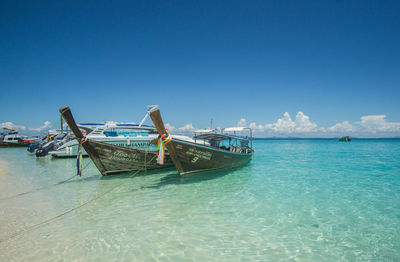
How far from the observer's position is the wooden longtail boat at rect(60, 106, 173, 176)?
1133 cm

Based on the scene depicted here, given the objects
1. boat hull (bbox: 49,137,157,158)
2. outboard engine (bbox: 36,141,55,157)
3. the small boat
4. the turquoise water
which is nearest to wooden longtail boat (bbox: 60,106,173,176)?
the turquoise water

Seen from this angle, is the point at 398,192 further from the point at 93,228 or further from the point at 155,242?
A: the point at 93,228

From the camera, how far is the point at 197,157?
11586 mm

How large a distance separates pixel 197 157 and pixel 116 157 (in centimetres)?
481

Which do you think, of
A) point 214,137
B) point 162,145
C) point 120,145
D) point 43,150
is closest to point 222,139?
point 214,137

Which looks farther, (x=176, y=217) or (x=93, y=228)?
(x=176, y=217)

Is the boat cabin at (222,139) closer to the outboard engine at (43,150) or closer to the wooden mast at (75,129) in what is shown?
the wooden mast at (75,129)

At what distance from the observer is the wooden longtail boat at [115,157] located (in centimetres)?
1133

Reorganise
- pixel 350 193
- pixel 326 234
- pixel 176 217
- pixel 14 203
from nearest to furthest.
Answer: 1. pixel 326 234
2. pixel 176 217
3. pixel 14 203
4. pixel 350 193

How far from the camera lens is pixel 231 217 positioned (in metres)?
6.31

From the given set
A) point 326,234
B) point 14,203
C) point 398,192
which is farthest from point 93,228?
point 398,192

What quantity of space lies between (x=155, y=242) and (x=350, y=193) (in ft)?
28.4

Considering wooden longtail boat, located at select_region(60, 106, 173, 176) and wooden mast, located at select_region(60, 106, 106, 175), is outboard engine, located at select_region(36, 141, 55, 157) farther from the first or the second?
wooden mast, located at select_region(60, 106, 106, 175)

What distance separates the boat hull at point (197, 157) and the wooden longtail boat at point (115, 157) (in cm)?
235
